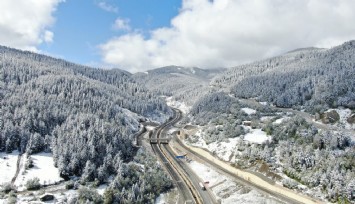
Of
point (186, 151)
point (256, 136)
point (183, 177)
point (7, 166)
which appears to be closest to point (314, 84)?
point (256, 136)

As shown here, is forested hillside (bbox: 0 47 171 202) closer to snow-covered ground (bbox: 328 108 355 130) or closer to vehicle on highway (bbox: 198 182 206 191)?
vehicle on highway (bbox: 198 182 206 191)

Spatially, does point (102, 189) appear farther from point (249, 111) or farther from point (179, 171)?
point (249, 111)

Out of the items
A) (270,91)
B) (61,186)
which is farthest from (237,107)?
(61,186)

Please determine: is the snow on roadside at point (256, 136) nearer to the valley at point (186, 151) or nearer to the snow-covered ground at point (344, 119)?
the valley at point (186, 151)

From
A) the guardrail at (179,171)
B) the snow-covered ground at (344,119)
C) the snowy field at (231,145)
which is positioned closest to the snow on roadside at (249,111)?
the snowy field at (231,145)

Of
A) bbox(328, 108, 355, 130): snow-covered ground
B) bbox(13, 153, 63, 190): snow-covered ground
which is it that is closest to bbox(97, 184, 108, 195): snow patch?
bbox(13, 153, 63, 190): snow-covered ground
